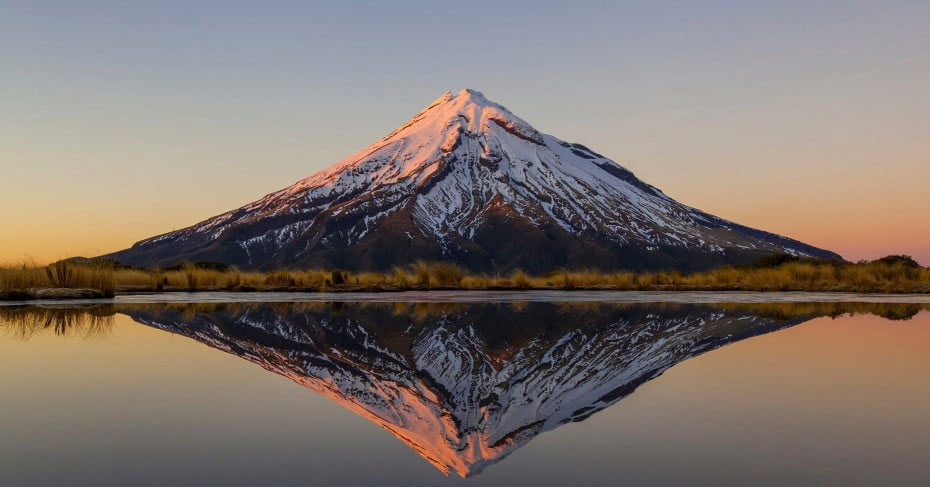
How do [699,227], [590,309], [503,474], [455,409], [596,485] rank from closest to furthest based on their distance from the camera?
[596,485] < [503,474] < [455,409] < [590,309] < [699,227]

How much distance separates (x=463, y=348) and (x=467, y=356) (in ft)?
2.88

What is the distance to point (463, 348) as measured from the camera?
11.2 metres

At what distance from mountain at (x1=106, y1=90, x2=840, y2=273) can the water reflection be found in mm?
A: 126056

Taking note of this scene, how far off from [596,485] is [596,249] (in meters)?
153

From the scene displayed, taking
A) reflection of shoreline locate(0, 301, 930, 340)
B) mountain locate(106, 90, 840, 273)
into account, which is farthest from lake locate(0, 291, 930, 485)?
mountain locate(106, 90, 840, 273)

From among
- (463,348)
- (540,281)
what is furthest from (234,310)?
(540,281)

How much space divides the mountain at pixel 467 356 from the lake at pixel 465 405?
46 mm

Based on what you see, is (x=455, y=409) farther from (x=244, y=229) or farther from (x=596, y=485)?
(x=244, y=229)

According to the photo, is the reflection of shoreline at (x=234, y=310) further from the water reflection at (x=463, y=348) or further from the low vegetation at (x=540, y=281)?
the low vegetation at (x=540, y=281)

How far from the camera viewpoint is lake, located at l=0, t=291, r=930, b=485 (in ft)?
15.4

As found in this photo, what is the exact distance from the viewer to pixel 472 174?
19700 centimetres

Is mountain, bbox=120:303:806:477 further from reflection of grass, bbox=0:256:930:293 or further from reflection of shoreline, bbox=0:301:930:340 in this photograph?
reflection of grass, bbox=0:256:930:293

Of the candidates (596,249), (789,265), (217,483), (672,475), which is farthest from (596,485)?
(596,249)

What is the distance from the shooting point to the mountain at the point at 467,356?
6176mm
